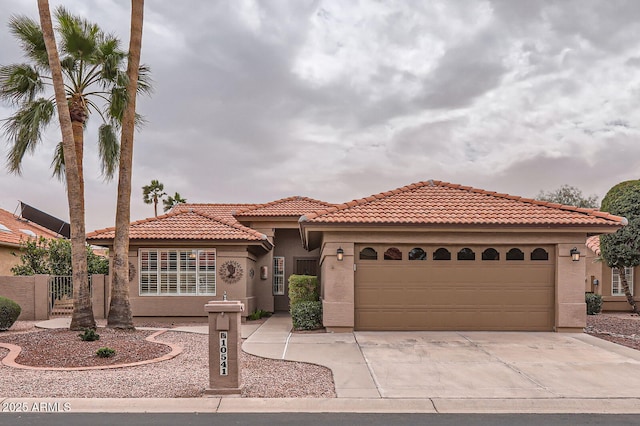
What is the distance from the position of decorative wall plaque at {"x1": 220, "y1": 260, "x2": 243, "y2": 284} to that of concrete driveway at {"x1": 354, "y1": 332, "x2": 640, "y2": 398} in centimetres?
561

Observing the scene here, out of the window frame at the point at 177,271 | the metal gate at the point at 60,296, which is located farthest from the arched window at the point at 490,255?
the metal gate at the point at 60,296

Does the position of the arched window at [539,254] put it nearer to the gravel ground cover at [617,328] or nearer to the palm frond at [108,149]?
the gravel ground cover at [617,328]

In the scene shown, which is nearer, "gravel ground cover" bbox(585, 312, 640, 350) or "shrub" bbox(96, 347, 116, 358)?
"shrub" bbox(96, 347, 116, 358)

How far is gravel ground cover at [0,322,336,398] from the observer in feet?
24.7

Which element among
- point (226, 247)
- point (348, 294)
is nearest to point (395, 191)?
point (348, 294)

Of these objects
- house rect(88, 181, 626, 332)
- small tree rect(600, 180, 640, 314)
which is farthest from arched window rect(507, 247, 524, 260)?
small tree rect(600, 180, 640, 314)

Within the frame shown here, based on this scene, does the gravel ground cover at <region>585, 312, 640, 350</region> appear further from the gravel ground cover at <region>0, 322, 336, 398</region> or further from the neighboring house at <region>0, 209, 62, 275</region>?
the neighboring house at <region>0, 209, 62, 275</region>

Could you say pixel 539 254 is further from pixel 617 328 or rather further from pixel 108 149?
pixel 108 149

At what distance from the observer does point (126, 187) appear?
545 inches

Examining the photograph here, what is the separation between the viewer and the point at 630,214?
19.8m

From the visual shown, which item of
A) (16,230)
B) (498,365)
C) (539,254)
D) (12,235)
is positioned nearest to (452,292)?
(539,254)

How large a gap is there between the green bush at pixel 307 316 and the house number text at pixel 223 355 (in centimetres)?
702

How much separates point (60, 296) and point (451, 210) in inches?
608

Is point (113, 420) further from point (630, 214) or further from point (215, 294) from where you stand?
point (630, 214)
